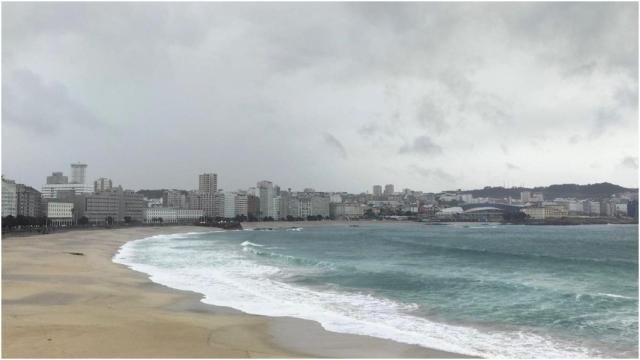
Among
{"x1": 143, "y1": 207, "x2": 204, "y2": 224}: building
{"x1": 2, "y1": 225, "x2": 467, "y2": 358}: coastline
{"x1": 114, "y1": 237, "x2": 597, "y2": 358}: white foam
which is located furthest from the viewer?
{"x1": 143, "y1": 207, "x2": 204, "y2": 224}: building

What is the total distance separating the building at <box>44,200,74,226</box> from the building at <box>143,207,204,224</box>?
28.7m

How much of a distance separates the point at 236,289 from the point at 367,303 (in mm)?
5275

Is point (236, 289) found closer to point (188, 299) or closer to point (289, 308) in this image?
point (188, 299)

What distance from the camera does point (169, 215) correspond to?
185500 millimetres

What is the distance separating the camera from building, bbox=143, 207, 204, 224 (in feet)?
594

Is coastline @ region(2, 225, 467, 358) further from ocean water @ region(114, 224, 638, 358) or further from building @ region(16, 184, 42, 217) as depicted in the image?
building @ region(16, 184, 42, 217)

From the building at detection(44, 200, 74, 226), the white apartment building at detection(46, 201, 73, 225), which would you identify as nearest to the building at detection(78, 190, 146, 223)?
the building at detection(44, 200, 74, 226)

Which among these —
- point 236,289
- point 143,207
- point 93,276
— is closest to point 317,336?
point 236,289

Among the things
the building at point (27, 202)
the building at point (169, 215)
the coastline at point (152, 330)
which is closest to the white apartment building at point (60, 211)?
the building at point (27, 202)

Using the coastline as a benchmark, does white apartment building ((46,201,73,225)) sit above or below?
above

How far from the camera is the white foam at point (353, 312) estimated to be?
11.6m

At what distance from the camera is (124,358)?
9.38 meters

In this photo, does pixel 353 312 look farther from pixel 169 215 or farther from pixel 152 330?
pixel 169 215

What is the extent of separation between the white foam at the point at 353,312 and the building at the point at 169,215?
161 m
